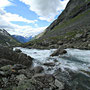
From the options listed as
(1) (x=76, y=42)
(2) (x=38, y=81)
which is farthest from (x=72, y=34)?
(2) (x=38, y=81)

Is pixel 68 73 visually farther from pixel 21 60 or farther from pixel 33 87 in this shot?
pixel 21 60

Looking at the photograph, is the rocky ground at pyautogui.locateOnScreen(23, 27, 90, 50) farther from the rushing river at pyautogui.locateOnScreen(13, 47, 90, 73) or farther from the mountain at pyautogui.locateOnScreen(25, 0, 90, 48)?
the rushing river at pyautogui.locateOnScreen(13, 47, 90, 73)

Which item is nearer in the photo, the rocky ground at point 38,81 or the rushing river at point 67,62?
the rocky ground at point 38,81

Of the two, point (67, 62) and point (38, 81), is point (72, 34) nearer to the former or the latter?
point (67, 62)

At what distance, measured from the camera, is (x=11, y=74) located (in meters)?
9.52

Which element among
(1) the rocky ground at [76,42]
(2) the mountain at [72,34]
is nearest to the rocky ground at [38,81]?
(1) the rocky ground at [76,42]

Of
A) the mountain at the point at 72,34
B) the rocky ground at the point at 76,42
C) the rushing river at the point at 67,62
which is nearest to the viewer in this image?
the rushing river at the point at 67,62

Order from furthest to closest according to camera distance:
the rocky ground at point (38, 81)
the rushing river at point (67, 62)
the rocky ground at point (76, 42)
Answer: the rocky ground at point (76, 42)
the rushing river at point (67, 62)
the rocky ground at point (38, 81)

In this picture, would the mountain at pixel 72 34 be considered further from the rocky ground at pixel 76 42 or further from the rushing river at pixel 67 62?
the rushing river at pixel 67 62

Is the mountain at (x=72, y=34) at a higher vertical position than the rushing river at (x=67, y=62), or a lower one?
higher

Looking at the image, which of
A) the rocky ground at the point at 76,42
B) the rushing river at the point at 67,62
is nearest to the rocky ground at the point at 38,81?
the rushing river at the point at 67,62

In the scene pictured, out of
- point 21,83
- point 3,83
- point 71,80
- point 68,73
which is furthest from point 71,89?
point 3,83

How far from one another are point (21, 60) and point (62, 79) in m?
8.95

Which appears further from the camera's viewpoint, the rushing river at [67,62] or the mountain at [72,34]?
the mountain at [72,34]
